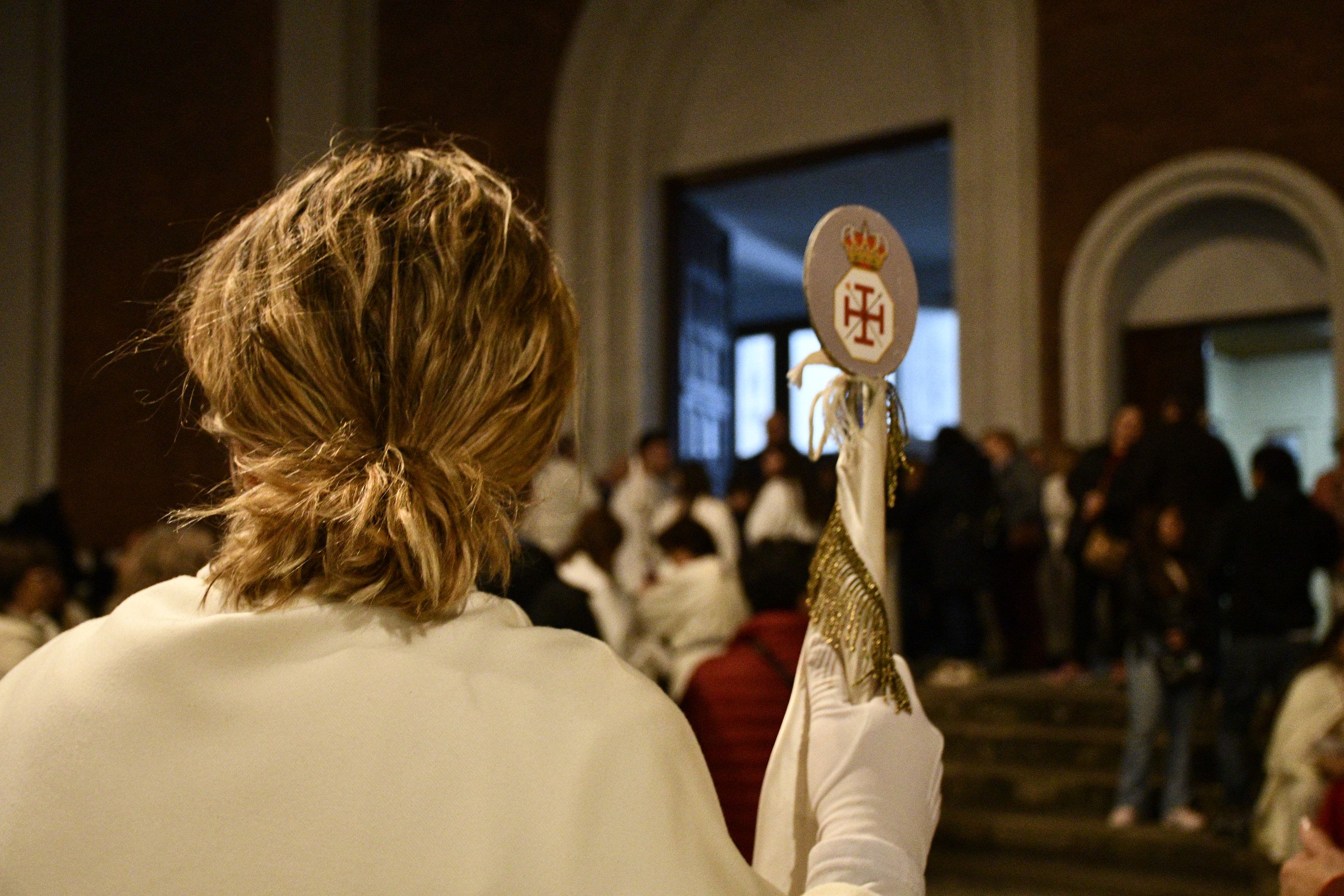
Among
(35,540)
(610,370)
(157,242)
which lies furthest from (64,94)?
(35,540)

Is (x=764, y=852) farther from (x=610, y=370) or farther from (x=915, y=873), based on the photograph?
(x=610, y=370)

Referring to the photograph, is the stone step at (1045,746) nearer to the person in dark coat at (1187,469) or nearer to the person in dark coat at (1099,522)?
the person in dark coat at (1099,522)

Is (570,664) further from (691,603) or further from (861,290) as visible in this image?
(691,603)

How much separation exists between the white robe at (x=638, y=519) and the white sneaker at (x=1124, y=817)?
3.35 meters

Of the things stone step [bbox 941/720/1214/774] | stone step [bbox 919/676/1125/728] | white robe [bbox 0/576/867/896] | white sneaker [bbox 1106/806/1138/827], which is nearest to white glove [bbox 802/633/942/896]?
white robe [bbox 0/576/867/896]

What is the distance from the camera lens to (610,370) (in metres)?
10.5

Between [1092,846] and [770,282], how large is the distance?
42.1 ft

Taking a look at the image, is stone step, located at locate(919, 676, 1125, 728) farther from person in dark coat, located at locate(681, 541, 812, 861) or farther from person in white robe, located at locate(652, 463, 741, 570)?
person in dark coat, located at locate(681, 541, 812, 861)

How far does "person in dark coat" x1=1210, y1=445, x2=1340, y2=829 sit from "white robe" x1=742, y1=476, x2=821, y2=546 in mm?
2291

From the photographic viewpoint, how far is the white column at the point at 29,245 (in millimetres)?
12656

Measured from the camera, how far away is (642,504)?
8141 millimetres

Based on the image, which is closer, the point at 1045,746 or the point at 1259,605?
the point at 1259,605

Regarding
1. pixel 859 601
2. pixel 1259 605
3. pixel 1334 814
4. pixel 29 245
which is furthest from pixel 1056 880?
pixel 29 245

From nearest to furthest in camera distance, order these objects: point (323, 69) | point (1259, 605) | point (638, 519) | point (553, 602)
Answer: point (553, 602) → point (1259, 605) → point (638, 519) → point (323, 69)
